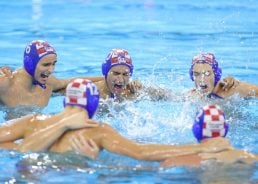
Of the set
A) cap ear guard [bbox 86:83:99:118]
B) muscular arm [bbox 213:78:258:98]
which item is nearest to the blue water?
muscular arm [bbox 213:78:258:98]

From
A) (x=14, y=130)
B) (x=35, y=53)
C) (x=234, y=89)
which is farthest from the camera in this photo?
(x=234, y=89)

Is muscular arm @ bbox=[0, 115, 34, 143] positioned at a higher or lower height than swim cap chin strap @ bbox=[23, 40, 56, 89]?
lower

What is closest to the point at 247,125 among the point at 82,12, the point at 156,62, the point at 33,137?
the point at 33,137

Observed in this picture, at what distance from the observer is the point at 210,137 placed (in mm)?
5629

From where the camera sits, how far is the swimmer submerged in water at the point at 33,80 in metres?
7.69

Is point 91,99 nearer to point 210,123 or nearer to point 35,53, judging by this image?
point 210,123

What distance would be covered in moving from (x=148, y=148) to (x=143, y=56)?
21.0ft

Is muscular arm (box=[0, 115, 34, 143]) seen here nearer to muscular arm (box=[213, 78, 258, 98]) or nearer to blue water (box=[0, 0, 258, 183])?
blue water (box=[0, 0, 258, 183])

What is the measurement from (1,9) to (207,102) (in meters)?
9.92

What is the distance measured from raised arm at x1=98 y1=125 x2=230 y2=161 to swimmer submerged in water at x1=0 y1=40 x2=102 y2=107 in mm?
2243

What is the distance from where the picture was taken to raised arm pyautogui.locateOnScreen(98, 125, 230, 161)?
218 inches

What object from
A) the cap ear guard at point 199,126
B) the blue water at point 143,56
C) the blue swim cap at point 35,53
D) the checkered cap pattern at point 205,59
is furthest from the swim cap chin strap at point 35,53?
the cap ear guard at point 199,126

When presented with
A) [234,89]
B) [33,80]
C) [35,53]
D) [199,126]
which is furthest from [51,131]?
[234,89]

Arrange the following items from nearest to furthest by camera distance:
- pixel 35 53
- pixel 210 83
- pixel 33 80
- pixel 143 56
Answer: pixel 35 53, pixel 210 83, pixel 33 80, pixel 143 56
